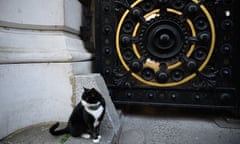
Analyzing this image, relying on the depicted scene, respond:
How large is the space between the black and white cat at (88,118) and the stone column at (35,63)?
0.70ft

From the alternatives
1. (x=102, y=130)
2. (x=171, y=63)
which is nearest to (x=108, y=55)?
(x=171, y=63)

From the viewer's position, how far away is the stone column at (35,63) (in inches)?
40.7

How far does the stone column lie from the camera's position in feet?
3.39

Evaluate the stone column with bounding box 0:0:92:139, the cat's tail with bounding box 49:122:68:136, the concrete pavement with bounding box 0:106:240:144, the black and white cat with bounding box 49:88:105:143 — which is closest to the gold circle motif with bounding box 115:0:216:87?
the concrete pavement with bounding box 0:106:240:144

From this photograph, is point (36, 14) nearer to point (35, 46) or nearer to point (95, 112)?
point (35, 46)

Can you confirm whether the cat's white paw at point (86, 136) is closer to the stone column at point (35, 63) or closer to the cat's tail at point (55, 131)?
the cat's tail at point (55, 131)

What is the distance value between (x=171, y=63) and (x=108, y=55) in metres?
0.59

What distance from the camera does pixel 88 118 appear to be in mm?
914

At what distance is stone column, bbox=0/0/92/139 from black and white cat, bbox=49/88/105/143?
0.70 ft

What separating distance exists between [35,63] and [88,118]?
57 cm

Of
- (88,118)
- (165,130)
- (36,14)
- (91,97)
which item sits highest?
(36,14)

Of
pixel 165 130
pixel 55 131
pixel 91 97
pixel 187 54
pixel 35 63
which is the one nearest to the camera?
pixel 91 97

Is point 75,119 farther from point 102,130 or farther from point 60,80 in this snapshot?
point 60,80

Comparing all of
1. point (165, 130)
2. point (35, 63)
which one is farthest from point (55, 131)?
point (165, 130)
